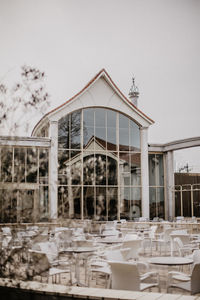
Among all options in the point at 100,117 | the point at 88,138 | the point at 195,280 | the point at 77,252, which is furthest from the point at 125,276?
the point at 100,117

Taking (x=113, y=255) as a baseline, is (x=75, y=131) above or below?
above

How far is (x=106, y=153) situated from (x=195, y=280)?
15.6 metres

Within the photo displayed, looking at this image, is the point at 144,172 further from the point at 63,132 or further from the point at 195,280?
the point at 195,280

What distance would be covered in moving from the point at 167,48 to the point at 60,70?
5128mm

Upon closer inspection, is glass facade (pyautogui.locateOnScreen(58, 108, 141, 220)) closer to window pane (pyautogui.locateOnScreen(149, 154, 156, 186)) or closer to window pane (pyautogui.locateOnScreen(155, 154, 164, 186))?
window pane (pyautogui.locateOnScreen(149, 154, 156, 186))

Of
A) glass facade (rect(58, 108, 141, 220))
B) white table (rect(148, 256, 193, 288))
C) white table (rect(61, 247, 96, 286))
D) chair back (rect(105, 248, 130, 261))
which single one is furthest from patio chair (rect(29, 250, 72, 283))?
glass facade (rect(58, 108, 141, 220))

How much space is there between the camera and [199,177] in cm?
2467

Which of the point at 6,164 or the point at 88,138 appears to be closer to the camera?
the point at 6,164

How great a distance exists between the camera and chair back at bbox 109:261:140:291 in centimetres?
523

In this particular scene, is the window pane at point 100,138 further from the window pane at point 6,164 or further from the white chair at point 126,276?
the window pane at point 6,164

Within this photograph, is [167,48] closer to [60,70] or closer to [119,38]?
[119,38]

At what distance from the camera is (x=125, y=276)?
17.4 ft

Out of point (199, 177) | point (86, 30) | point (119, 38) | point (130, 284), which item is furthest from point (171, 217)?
point (130, 284)

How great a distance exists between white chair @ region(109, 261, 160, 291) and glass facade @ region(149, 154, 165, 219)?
16.4m
